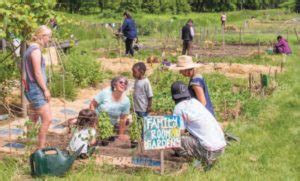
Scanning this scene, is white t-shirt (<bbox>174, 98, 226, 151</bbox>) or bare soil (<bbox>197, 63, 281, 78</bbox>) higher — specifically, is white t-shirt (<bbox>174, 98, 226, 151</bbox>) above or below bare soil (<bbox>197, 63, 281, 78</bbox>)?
above

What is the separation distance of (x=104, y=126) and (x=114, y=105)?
0.66 meters

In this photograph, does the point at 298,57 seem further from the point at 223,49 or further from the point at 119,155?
the point at 119,155

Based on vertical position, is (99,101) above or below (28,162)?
above

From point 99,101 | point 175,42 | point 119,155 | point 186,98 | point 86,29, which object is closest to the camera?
point 186,98

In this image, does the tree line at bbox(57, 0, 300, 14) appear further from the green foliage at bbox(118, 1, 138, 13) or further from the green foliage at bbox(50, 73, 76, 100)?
the green foliage at bbox(50, 73, 76, 100)

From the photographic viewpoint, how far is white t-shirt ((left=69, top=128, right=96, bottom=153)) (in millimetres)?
6298

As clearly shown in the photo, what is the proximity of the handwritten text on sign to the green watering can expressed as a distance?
2.62ft

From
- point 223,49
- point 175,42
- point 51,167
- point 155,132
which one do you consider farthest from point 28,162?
point 175,42

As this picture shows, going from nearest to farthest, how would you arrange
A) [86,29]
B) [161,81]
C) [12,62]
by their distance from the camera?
[12,62] < [161,81] < [86,29]

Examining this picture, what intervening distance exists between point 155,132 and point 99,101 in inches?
62.3

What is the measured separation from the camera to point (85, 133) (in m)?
6.48

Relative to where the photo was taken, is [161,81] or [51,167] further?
[161,81]

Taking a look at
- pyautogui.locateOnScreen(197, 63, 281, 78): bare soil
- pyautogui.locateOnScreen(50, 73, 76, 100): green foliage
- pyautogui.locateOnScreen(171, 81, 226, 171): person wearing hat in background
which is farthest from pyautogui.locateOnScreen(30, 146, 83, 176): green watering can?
pyautogui.locateOnScreen(197, 63, 281, 78): bare soil

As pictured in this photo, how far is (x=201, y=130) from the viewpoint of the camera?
20.2 ft
